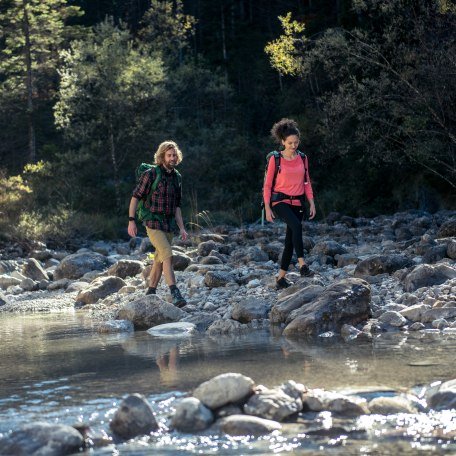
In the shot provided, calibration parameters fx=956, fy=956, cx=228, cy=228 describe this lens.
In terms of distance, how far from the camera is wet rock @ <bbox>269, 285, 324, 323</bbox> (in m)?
9.86

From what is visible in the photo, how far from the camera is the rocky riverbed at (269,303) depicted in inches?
225

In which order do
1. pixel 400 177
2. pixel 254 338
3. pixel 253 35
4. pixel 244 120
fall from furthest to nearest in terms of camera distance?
pixel 253 35, pixel 244 120, pixel 400 177, pixel 254 338

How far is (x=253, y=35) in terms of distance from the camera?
50750 mm

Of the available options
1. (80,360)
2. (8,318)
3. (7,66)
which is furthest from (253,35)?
(80,360)

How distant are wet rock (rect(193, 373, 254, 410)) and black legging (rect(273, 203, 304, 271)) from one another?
5.11 m

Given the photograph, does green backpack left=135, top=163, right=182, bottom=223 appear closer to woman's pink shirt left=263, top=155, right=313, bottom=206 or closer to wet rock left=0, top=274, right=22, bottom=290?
woman's pink shirt left=263, top=155, right=313, bottom=206

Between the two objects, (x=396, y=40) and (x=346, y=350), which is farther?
(x=396, y=40)

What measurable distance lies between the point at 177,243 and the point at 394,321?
11784 millimetres

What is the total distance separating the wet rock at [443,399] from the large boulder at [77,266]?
38.7 feet

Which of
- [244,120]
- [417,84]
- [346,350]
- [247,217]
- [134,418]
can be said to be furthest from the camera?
[244,120]

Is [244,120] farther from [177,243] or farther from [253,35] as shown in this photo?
[177,243]

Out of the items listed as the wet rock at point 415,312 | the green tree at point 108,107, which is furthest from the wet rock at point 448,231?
the green tree at point 108,107

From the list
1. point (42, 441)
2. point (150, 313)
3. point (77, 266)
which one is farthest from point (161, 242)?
point (77, 266)

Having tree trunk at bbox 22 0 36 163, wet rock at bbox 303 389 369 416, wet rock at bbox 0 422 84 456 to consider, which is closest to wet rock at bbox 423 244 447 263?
wet rock at bbox 303 389 369 416
